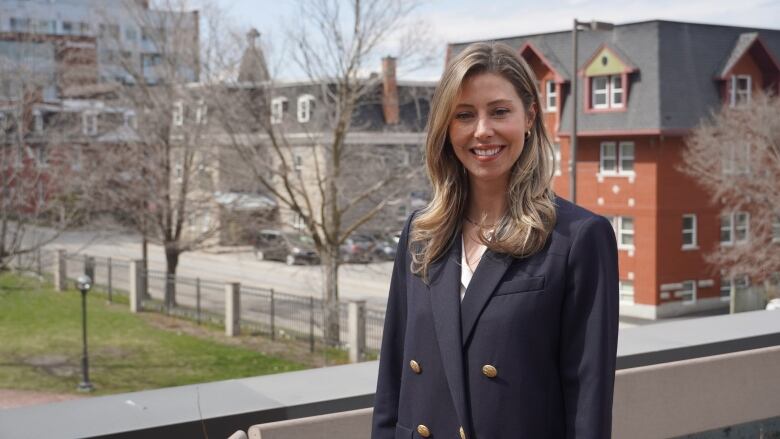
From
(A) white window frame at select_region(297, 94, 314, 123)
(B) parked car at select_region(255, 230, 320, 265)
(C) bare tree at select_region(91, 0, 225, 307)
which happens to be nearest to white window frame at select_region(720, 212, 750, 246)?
(B) parked car at select_region(255, 230, 320, 265)

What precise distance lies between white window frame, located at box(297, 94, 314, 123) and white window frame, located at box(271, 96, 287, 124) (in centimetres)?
40

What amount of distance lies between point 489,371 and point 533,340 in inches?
4.4

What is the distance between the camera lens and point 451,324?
1.96 metres

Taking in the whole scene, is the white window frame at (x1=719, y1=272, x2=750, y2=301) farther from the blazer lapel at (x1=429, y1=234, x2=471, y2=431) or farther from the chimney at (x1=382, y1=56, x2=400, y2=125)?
the blazer lapel at (x1=429, y1=234, x2=471, y2=431)

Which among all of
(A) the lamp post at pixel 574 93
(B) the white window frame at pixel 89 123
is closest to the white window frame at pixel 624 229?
(A) the lamp post at pixel 574 93

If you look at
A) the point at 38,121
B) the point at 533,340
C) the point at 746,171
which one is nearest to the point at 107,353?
the point at 38,121

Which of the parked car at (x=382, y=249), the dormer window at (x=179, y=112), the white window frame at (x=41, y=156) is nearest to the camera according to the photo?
the white window frame at (x=41, y=156)

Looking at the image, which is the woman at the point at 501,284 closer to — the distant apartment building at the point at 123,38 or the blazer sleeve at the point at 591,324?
the blazer sleeve at the point at 591,324

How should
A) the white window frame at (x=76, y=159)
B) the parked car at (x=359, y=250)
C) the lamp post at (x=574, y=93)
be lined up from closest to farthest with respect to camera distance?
the lamp post at (x=574, y=93), the parked car at (x=359, y=250), the white window frame at (x=76, y=159)

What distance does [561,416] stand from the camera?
1926 millimetres

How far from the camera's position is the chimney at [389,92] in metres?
19.4

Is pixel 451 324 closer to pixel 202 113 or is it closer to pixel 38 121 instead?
pixel 38 121

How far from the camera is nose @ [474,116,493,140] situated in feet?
6.43

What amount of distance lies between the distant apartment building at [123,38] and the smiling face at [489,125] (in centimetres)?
2101
